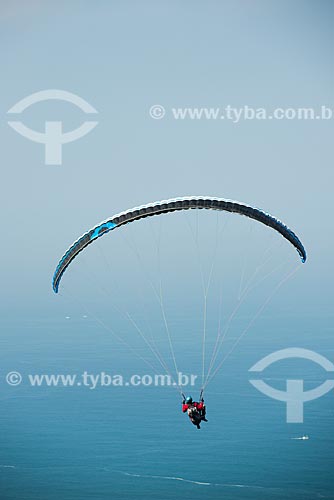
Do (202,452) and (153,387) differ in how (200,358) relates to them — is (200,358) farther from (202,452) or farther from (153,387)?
(202,452)

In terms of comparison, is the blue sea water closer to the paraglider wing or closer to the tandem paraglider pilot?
the tandem paraglider pilot

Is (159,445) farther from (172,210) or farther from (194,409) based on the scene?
(172,210)

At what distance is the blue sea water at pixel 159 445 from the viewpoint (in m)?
75.9

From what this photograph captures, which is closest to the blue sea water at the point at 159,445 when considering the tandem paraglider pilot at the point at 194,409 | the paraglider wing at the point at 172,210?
the tandem paraglider pilot at the point at 194,409

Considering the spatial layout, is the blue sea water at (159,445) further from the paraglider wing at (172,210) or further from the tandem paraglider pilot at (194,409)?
the paraglider wing at (172,210)

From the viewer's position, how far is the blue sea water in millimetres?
75875

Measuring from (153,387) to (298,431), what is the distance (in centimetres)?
1782

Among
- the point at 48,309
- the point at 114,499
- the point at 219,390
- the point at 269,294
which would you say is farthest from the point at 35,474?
the point at 269,294

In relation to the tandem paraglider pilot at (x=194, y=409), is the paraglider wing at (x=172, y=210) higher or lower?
higher

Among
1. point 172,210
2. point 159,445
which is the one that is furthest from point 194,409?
point 159,445

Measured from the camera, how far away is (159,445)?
265 ft

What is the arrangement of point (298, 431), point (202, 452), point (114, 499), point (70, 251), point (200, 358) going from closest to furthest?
1. point (70, 251)
2. point (114, 499)
3. point (202, 452)
4. point (298, 431)
5. point (200, 358)

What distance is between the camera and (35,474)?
3155 inches

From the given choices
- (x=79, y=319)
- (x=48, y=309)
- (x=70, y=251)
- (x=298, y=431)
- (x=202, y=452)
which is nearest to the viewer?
(x=70, y=251)
